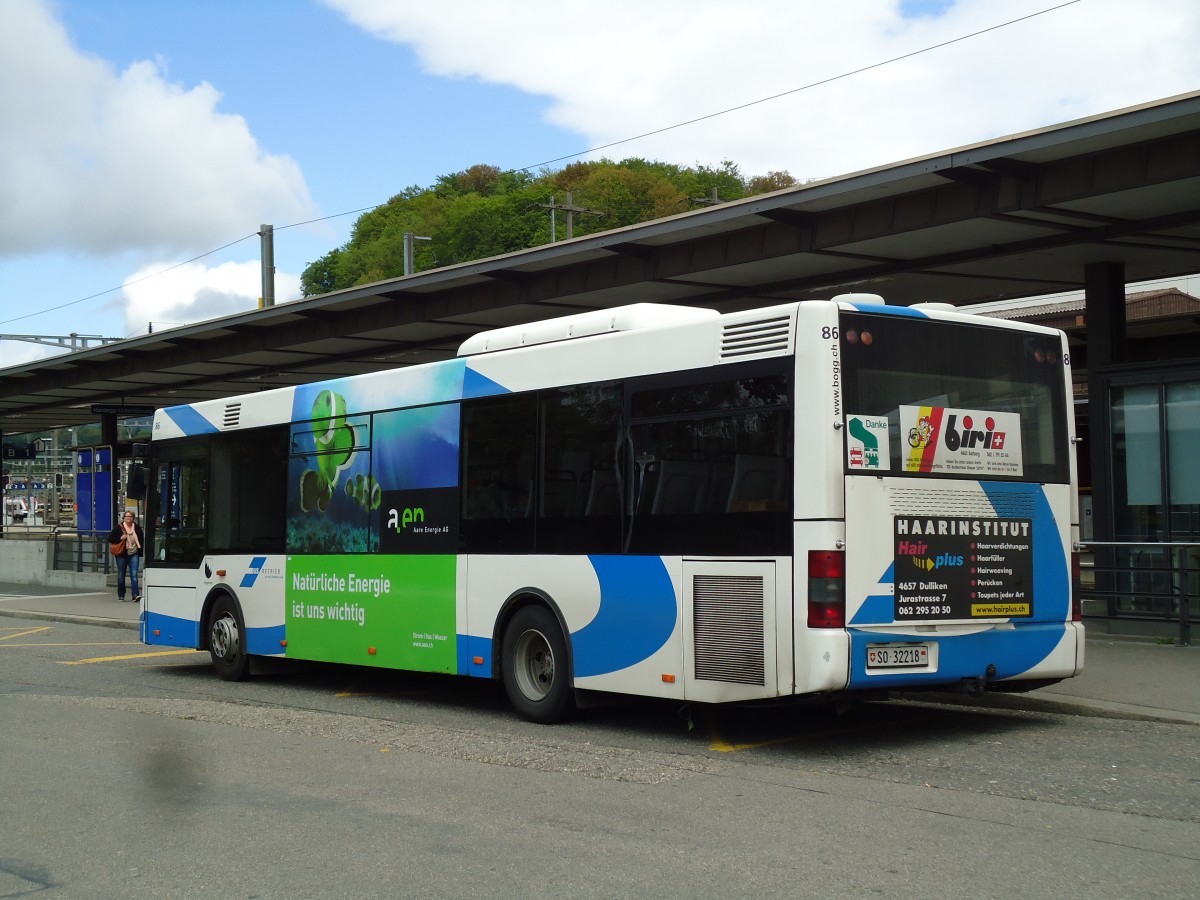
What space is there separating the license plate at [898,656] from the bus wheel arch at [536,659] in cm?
256

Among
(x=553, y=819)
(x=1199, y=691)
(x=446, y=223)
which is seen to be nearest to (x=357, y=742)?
(x=553, y=819)

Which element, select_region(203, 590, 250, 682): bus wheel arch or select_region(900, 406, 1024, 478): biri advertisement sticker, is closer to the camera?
select_region(900, 406, 1024, 478): biri advertisement sticker

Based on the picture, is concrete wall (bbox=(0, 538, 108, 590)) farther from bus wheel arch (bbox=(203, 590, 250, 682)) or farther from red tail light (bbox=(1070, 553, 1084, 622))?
red tail light (bbox=(1070, 553, 1084, 622))

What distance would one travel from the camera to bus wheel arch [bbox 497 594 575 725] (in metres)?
10.6

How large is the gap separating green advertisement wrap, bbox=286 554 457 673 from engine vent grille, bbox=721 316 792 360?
11.7 ft

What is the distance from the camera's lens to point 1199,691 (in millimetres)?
11148

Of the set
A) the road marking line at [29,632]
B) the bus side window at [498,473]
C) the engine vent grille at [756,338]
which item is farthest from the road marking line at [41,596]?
the engine vent grille at [756,338]

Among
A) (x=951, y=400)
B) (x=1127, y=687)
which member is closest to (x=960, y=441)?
(x=951, y=400)

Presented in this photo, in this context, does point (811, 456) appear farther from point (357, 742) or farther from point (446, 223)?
point (446, 223)

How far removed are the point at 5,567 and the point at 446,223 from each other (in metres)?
58.1

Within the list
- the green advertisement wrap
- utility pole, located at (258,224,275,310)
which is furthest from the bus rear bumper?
utility pole, located at (258,224,275,310)

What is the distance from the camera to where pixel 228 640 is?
14.7 metres

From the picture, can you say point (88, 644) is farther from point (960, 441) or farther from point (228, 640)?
point (960, 441)

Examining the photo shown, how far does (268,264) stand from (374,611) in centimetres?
2840
